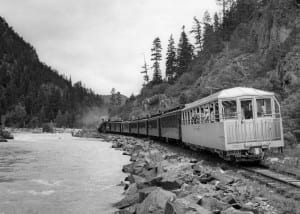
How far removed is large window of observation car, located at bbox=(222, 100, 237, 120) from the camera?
14.6 metres

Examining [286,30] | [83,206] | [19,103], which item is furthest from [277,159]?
[19,103]

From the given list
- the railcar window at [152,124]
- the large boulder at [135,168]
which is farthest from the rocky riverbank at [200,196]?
the railcar window at [152,124]

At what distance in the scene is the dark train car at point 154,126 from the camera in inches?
1443

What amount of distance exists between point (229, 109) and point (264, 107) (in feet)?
5.38

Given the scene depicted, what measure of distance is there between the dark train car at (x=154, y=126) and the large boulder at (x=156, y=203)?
2660cm

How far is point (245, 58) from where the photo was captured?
1809 inches

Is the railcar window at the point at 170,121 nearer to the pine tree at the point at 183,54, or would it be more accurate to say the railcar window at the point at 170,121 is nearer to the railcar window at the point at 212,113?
the railcar window at the point at 212,113

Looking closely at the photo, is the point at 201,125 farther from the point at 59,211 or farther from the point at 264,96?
the point at 59,211

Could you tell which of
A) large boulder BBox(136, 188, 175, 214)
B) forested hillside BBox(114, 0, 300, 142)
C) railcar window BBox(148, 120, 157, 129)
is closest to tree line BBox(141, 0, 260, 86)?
forested hillside BBox(114, 0, 300, 142)

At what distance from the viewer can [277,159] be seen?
48.9 ft

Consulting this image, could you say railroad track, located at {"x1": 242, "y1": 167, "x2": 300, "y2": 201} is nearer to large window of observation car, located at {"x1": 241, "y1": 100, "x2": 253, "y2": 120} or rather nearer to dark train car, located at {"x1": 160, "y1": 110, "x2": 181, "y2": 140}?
large window of observation car, located at {"x1": 241, "y1": 100, "x2": 253, "y2": 120}

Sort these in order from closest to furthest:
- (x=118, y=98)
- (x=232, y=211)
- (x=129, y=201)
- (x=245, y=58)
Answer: (x=232, y=211) → (x=129, y=201) → (x=245, y=58) → (x=118, y=98)

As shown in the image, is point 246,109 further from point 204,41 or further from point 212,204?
point 204,41

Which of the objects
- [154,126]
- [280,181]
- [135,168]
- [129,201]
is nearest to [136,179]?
[129,201]
